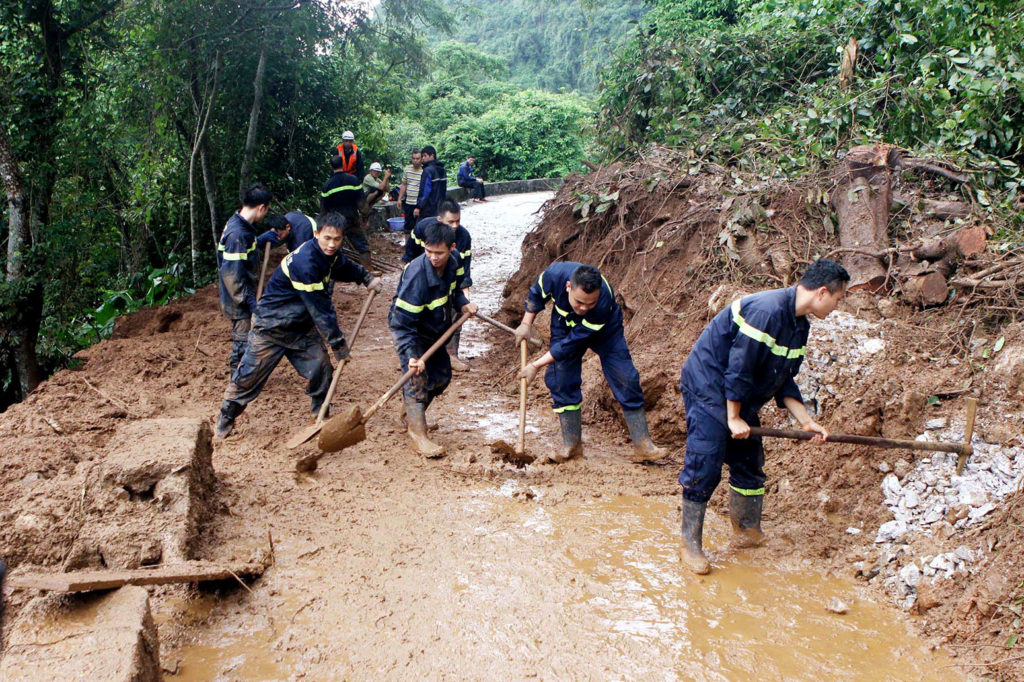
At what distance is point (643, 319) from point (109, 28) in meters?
6.86

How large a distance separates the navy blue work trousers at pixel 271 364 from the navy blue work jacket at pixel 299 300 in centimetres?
6

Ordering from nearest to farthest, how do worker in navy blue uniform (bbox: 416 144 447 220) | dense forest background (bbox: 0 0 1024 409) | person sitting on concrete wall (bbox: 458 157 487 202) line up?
1. dense forest background (bbox: 0 0 1024 409)
2. worker in navy blue uniform (bbox: 416 144 447 220)
3. person sitting on concrete wall (bbox: 458 157 487 202)

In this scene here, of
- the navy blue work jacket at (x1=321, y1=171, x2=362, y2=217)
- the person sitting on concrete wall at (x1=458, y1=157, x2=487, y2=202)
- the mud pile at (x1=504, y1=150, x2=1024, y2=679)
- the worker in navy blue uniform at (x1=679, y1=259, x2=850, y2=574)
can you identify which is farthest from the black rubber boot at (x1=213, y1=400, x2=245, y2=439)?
the person sitting on concrete wall at (x1=458, y1=157, x2=487, y2=202)

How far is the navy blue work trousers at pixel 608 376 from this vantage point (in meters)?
5.74

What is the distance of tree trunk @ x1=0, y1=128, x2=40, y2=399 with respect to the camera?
7805mm

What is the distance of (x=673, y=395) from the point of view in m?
6.30

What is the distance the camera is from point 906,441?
4.15 metres

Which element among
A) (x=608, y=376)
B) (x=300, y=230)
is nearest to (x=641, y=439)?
(x=608, y=376)

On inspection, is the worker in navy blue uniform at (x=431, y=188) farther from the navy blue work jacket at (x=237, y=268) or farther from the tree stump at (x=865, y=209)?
the tree stump at (x=865, y=209)

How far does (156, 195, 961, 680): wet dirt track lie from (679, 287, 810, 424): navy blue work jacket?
981mm

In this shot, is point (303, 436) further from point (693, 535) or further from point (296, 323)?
point (693, 535)

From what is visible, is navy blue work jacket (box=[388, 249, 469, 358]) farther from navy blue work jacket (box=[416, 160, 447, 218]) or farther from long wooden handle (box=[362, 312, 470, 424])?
navy blue work jacket (box=[416, 160, 447, 218])

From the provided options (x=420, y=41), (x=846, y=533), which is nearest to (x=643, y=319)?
(x=846, y=533)

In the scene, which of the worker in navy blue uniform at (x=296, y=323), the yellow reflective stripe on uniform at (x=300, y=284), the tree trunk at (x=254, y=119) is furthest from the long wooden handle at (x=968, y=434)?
the tree trunk at (x=254, y=119)
